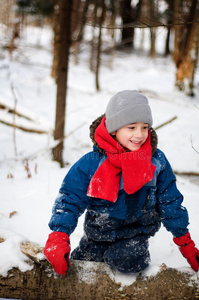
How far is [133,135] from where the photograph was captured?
1759mm

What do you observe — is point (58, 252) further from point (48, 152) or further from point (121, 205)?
point (48, 152)

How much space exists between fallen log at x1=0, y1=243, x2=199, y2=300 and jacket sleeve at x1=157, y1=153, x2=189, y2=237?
337 mm

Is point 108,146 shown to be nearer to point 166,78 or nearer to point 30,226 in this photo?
point 30,226

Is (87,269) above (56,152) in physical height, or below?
above

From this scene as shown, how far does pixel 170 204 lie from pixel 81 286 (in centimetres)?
79

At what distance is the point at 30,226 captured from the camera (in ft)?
8.57

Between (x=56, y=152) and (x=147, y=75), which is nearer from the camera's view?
(x=56, y=152)

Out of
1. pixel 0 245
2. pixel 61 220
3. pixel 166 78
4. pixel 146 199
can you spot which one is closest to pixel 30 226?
pixel 0 245

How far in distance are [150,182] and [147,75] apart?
10.6m

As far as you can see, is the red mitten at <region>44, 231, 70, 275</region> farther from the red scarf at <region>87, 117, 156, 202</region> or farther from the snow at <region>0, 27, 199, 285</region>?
the red scarf at <region>87, 117, 156, 202</region>

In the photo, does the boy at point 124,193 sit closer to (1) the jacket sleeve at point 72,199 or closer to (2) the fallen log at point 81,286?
(1) the jacket sleeve at point 72,199

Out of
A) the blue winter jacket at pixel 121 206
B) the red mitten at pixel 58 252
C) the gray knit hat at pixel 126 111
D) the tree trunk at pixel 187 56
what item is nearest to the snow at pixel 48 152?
the red mitten at pixel 58 252

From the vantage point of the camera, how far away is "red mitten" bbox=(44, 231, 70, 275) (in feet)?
4.82

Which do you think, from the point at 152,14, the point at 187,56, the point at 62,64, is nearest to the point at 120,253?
the point at 62,64
